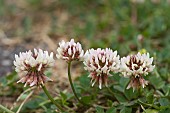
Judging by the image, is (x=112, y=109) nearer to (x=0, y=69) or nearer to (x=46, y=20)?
(x=0, y=69)

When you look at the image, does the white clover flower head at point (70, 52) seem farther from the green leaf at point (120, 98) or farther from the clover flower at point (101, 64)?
the green leaf at point (120, 98)

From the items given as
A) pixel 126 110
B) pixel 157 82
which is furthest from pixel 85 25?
pixel 126 110

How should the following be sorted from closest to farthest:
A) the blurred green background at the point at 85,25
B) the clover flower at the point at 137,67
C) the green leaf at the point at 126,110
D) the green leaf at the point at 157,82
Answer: the clover flower at the point at 137,67
the green leaf at the point at 126,110
the green leaf at the point at 157,82
the blurred green background at the point at 85,25

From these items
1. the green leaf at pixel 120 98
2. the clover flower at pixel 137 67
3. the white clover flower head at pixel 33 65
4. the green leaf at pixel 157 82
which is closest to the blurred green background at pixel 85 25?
the green leaf at pixel 157 82

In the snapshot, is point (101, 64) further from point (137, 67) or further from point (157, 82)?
point (157, 82)

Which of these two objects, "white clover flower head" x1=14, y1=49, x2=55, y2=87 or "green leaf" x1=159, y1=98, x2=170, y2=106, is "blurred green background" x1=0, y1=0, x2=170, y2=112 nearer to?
"green leaf" x1=159, y1=98, x2=170, y2=106

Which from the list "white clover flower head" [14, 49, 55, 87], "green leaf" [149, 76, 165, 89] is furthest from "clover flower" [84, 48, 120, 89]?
"green leaf" [149, 76, 165, 89]

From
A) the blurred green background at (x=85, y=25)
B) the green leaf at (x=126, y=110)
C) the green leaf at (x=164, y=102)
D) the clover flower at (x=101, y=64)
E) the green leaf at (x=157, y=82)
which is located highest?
the blurred green background at (x=85, y=25)
